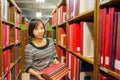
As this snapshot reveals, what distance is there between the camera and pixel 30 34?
2295 mm

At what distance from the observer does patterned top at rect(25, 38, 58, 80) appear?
220 centimetres

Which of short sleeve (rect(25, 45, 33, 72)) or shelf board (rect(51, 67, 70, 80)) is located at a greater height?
short sleeve (rect(25, 45, 33, 72))

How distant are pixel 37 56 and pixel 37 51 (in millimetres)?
55

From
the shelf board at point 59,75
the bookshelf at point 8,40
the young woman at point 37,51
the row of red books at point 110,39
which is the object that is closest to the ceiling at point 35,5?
the bookshelf at point 8,40

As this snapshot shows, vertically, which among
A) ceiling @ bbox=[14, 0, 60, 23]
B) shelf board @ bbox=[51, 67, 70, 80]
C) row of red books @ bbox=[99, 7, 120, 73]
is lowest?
shelf board @ bbox=[51, 67, 70, 80]

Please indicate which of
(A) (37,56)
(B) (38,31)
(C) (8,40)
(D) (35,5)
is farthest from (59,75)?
(D) (35,5)

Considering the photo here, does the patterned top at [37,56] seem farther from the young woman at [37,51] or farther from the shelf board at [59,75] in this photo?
the shelf board at [59,75]

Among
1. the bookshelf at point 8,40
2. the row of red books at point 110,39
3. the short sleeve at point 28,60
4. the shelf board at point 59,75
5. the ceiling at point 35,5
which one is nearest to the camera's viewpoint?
the row of red books at point 110,39

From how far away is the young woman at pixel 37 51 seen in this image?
221 centimetres

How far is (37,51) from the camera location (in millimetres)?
2248

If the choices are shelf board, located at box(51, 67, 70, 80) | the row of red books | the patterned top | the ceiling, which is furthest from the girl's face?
the ceiling

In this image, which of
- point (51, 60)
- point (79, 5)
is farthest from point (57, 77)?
point (79, 5)

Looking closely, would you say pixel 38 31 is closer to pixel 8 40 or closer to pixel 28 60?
pixel 28 60

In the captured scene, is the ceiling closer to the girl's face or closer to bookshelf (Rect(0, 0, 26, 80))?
bookshelf (Rect(0, 0, 26, 80))
